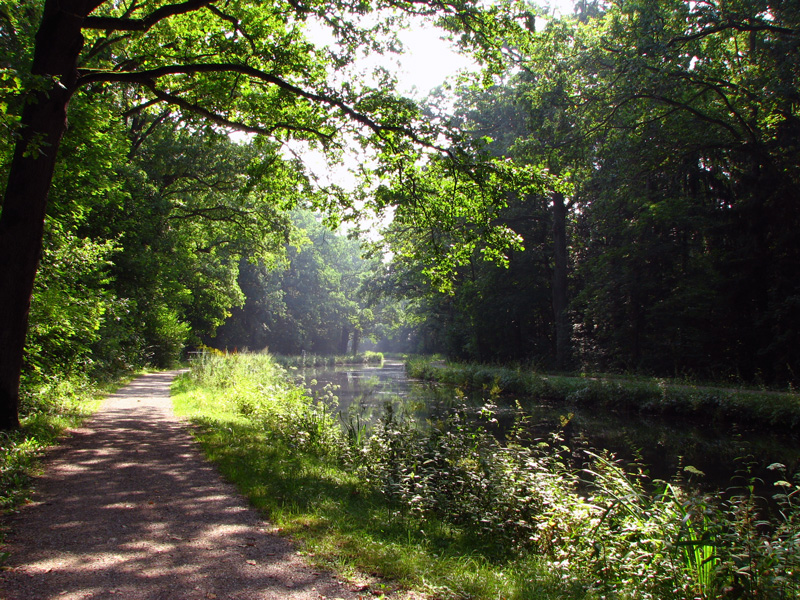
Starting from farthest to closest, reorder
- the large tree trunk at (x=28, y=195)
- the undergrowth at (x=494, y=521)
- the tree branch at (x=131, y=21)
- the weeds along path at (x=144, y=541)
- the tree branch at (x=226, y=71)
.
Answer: the tree branch at (x=226, y=71) < the tree branch at (x=131, y=21) < the large tree trunk at (x=28, y=195) < the undergrowth at (x=494, y=521) < the weeds along path at (x=144, y=541)

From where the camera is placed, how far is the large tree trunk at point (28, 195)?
259 inches

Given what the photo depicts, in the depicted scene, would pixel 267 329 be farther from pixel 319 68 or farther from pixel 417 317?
pixel 319 68

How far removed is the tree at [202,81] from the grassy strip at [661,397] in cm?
1136

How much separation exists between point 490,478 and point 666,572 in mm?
2631

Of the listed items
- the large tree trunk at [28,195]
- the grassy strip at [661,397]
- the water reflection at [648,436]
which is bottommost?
the water reflection at [648,436]

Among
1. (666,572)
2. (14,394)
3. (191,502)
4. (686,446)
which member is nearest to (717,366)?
(686,446)

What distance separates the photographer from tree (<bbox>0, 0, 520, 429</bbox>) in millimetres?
6688

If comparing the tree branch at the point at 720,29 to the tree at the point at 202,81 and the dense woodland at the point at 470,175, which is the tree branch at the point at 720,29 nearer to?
the dense woodland at the point at 470,175

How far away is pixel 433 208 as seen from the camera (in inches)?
392

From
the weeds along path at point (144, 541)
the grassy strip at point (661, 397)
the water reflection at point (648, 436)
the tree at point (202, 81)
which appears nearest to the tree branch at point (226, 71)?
the tree at point (202, 81)

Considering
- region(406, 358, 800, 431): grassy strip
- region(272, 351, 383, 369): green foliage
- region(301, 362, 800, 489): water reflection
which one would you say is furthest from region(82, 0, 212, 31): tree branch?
region(272, 351, 383, 369): green foliage

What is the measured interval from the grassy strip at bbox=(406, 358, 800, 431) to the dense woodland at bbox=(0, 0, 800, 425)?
3690mm

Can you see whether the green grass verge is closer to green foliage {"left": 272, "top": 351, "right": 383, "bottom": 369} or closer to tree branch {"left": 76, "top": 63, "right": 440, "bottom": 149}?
tree branch {"left": 76, "top": 63, "right": 440, "bottom": 149}

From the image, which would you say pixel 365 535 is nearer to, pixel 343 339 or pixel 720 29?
pixel 720 29
